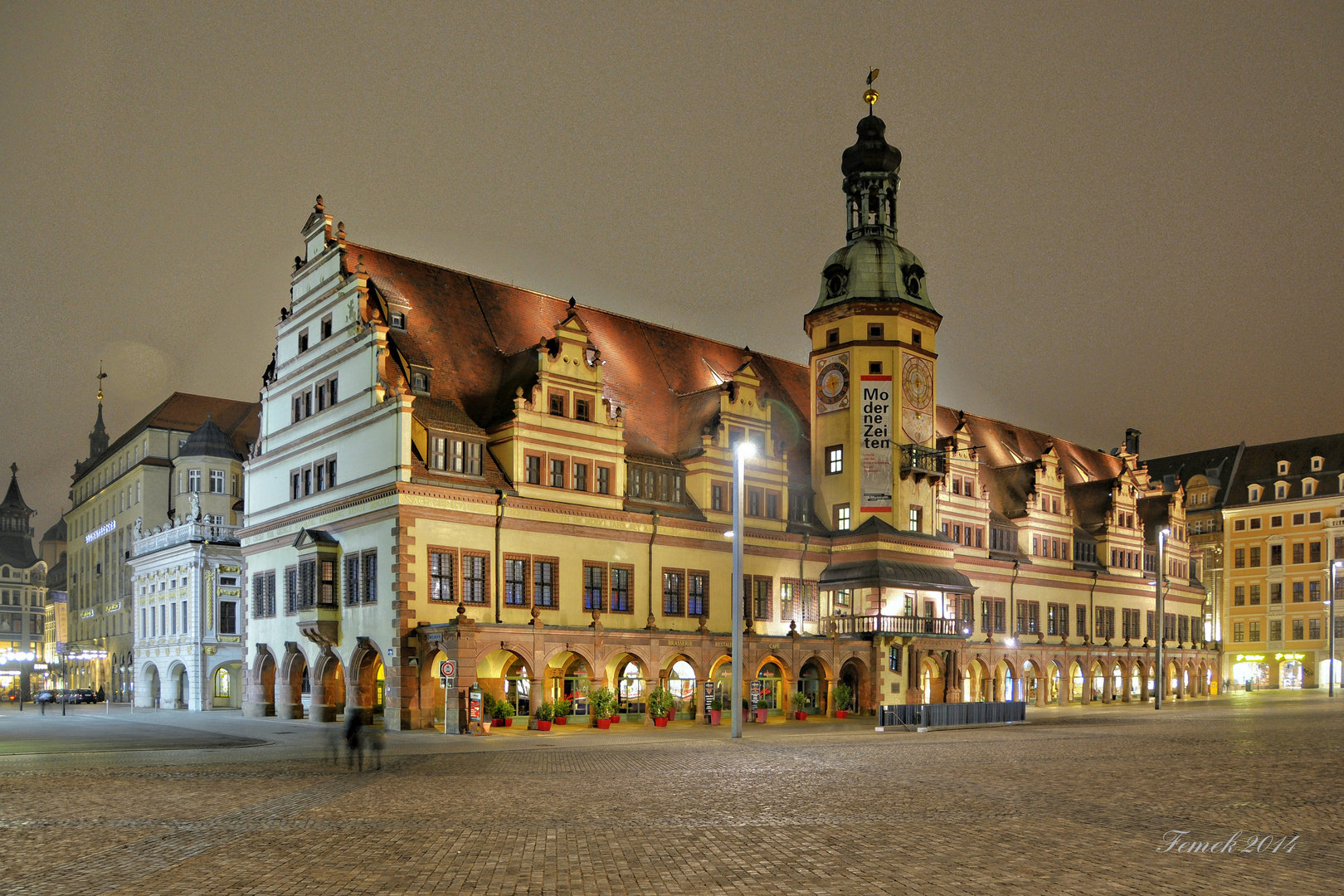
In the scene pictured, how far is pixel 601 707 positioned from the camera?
46531 mm

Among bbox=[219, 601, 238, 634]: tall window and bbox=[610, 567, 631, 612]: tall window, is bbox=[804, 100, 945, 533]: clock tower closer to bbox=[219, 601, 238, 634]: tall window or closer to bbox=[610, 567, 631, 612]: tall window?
bbox=[610, 567, 631, 612]: tall window

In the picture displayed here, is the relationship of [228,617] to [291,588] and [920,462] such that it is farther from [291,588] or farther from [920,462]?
[920,462]

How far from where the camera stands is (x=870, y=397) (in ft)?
204

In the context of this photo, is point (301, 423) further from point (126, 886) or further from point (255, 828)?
point (126, 886)

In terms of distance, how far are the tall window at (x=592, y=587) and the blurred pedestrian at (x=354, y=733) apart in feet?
73.7

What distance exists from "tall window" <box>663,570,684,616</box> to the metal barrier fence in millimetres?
11639

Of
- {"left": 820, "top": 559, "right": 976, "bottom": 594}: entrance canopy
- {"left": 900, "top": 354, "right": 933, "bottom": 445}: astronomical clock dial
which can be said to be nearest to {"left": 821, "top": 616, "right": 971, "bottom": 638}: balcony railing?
{"left": 820, "top": 559, "right": 976, "bottom": 594}: entrance canopy

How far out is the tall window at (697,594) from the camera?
54688 millimetres

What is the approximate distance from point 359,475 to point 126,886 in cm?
3432

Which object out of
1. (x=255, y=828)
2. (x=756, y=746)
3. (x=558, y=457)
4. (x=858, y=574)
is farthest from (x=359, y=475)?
(x=255, y=828)

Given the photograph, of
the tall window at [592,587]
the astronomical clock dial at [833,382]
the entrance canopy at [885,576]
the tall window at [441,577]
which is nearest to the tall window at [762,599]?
the entrance canopy at [885,576]

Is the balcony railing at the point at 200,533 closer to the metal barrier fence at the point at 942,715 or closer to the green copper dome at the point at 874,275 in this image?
the green copper dome at the point at 874,275

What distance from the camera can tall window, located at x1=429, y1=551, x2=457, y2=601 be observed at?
149 ft

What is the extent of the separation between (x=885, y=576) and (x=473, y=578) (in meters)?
22.0
